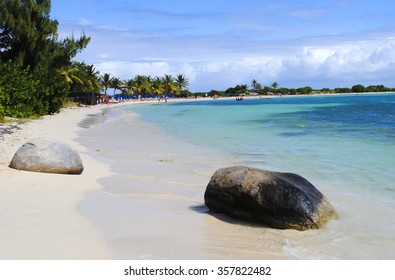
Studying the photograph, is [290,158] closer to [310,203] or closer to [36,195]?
[310,203]

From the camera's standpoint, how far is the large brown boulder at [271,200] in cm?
589

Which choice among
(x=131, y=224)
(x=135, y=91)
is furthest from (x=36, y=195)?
(x=135, y=91)

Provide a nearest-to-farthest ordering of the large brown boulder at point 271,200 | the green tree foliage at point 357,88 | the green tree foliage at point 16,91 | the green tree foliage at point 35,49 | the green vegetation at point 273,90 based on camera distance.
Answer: the large brown boulder at point 271,200 < the green tree foliage at point 16,91 < the green tree foliage at point 35,49 < the green vegetation at point 273,90 < the green tree foliage at point 357,88

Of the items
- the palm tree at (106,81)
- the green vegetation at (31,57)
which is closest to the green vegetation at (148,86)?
the palm tree at (106,81)

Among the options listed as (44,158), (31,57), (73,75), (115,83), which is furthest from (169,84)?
(44,158)

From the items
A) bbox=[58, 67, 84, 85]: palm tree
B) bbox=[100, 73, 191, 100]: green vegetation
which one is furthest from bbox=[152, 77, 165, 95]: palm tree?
bbox=[58, 67, 84, 85]: palm tree

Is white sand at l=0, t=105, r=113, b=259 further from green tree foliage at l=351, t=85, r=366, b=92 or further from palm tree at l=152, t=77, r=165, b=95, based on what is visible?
green tree foliage at l=351, t=85, r=366, b=92

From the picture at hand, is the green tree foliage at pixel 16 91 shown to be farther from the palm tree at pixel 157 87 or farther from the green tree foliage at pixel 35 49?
the palm tree at pixel 157 87

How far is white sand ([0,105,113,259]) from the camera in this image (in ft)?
14.9

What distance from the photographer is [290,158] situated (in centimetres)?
1289

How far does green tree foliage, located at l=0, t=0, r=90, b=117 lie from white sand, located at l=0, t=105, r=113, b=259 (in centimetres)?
1921

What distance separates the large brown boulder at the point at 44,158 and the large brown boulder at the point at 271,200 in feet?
11.5

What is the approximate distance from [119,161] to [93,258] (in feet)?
24.6

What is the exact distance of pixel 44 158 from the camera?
8461 millimetres
